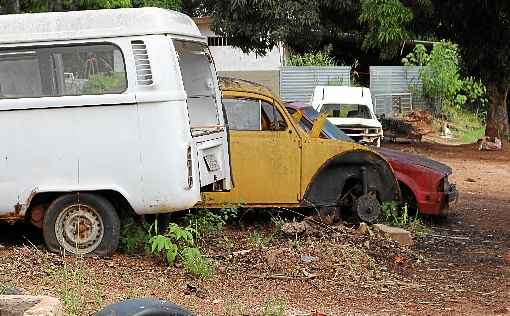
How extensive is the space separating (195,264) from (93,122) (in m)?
1.64

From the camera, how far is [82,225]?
8.27m

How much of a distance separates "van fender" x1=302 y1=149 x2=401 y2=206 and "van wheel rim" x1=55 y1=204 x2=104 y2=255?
2.70 metres

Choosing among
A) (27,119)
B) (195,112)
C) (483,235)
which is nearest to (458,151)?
(483,235)

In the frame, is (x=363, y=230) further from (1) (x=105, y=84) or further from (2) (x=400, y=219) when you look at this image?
(1) (x=105, y=84)

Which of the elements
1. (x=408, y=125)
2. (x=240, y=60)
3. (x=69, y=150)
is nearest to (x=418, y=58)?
(x=408, y=125)

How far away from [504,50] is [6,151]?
13.8m

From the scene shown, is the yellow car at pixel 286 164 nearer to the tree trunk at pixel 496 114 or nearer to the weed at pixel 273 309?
the weed at pixel 273 309

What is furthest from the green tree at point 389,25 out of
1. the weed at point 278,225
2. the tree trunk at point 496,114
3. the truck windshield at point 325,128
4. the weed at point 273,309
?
the weed at point 273,309

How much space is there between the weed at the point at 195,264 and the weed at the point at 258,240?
4.03 ft

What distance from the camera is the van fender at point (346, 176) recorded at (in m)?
9.92

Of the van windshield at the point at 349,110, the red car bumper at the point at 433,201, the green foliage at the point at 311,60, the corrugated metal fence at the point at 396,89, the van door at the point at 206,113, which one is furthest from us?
the green foliage at the point at 311,60

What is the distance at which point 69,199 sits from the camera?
8164 mm

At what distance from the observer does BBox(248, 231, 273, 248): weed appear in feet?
29.3

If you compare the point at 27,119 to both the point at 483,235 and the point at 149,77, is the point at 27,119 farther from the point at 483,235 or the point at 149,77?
the point at 483,235
